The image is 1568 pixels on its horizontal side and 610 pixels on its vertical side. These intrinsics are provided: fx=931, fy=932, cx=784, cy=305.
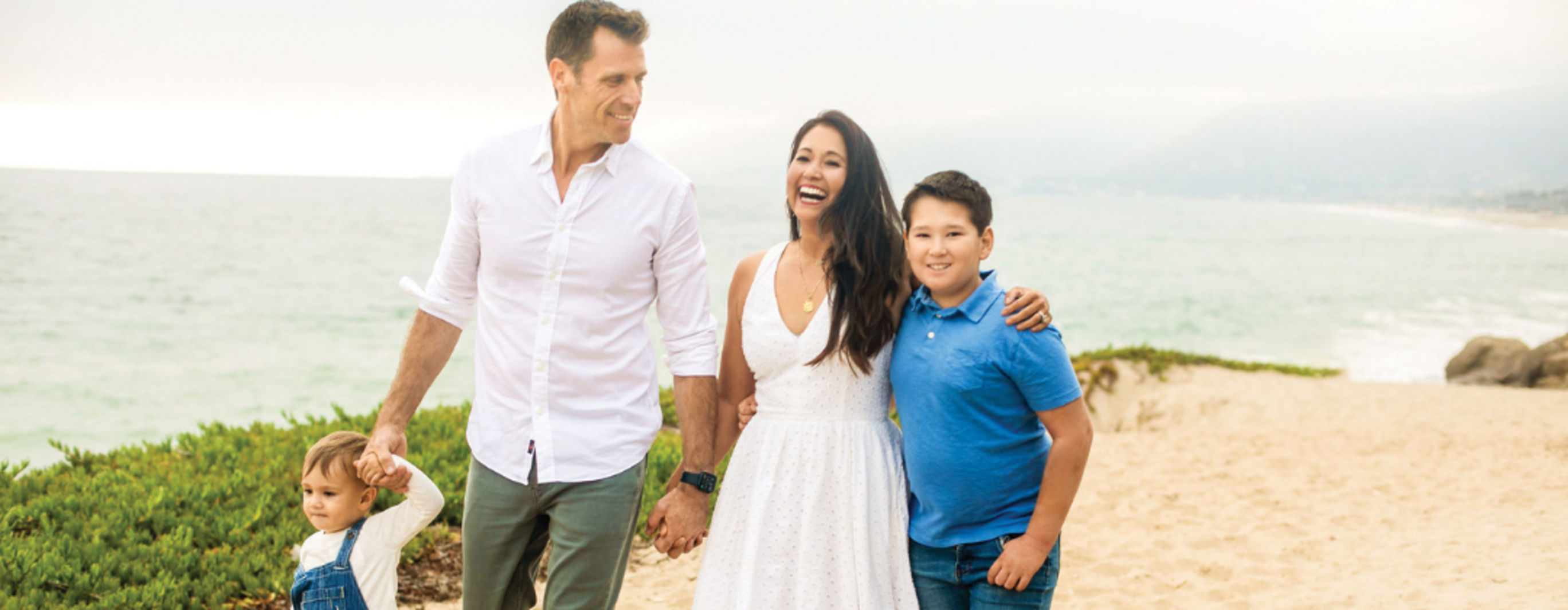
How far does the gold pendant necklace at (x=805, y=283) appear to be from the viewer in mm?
2744

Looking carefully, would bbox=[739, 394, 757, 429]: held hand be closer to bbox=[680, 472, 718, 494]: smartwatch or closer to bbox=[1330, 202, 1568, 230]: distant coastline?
bbox=[680, 472, 718, 494]: smartwatch

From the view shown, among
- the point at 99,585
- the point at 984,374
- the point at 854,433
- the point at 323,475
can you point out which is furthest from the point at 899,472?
the point at 99,585

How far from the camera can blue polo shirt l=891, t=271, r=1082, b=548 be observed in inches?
89.8

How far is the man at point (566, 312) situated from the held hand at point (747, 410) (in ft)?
1.18

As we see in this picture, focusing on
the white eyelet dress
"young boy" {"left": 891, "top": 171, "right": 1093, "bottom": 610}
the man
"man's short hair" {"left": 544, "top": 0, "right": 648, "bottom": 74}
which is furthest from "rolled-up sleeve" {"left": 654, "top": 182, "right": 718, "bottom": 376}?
"young boy" {"left": 891, "top": 171, "right": 1093, "bottom": 610}

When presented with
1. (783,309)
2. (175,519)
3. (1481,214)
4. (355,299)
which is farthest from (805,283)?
(1481,214)

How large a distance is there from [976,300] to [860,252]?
46cm

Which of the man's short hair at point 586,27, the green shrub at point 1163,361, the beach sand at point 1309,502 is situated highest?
the man's short hair at point 586,27

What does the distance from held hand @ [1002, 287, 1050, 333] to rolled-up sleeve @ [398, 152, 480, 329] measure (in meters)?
1.43

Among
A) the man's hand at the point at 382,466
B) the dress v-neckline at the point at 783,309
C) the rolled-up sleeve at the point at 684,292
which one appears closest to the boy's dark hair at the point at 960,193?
the dress v-neckline at the point at 783,309

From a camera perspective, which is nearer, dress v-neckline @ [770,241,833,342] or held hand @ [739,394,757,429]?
dress v-neckline @ [770,241,833,342]

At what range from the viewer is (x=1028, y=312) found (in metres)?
2.28

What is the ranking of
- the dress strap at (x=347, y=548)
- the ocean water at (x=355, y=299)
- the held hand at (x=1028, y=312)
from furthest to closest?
the ocean water at (x=355, y=299)
the dress strap at (x=347, y=548)
the held hand at (x=1028, y=312)

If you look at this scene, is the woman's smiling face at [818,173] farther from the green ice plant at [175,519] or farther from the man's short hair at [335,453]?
the green ice plant at [175,519]
